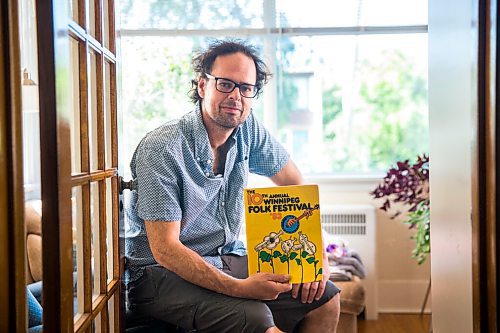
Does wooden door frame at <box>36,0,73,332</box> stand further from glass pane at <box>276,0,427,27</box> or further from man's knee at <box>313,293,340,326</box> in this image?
glass pane at <box>276,0,427,27</box>

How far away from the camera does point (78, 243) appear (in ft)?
5.71

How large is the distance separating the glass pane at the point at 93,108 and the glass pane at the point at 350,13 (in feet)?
2.86

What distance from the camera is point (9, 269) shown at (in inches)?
51.3

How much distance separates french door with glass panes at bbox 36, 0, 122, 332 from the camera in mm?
1424

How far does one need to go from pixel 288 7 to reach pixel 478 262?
1448 millimetres

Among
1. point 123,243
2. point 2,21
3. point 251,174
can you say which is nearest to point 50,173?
point 2,21

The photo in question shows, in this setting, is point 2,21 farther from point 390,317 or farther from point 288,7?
point 390,317


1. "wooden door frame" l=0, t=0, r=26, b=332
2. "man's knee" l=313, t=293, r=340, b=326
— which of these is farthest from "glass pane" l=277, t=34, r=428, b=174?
"wooden door frame" l=0, t=0, r=26, b=332

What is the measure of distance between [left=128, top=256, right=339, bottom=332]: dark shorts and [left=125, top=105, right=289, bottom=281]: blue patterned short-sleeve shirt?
0.04m

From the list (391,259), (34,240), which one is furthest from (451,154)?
(391,259)

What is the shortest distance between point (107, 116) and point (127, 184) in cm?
23

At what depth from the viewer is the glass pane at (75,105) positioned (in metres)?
1.68

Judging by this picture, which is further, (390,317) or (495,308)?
(390,317)

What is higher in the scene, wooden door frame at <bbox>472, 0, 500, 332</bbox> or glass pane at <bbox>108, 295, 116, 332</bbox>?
wooden door frame at <bbox>472, 0, 500, 332</bbox>
